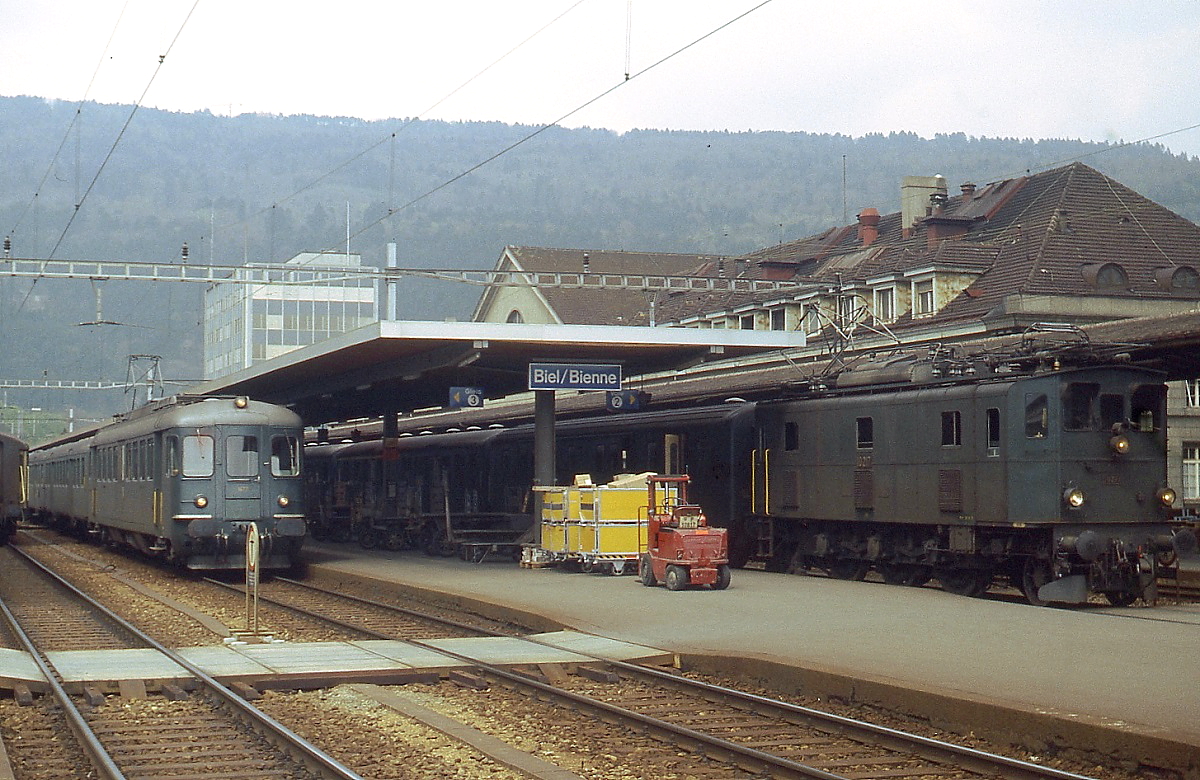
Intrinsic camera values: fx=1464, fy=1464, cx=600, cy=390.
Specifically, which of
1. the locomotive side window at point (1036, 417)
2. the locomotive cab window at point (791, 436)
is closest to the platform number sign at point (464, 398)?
the locomotive cab window at point (791, 436)

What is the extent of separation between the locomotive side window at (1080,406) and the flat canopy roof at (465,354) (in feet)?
23.0

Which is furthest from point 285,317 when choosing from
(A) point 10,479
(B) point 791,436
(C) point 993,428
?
(C) point 993,428

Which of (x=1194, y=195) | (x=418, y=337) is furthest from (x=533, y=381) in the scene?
(x=1194, y=195)

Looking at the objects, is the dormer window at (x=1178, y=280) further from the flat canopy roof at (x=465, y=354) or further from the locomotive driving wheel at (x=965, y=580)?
the locomotive driving wheel at (x=965, y=580)

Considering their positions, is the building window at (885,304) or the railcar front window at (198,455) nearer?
the railcar front window at (198,455)

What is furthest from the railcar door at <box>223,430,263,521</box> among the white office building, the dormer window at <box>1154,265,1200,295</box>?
the white office building

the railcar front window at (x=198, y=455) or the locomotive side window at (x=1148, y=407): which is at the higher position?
the locomotive side window at (x=1148, y=407)

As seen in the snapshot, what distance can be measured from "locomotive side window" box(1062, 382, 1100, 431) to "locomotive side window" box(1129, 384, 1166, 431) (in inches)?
24.2

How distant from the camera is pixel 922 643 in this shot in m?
13.7

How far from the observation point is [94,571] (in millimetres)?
28812

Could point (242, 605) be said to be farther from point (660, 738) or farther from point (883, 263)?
point (883, 263)

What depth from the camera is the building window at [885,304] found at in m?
50.7

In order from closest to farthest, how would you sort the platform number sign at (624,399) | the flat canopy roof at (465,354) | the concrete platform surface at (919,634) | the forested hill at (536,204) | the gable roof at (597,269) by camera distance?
the concrete platform surface at (919,634) → the flat canopy roof at (465,354) → the platform number sign at (624,399) → the gable roof at (597,269) → the forested hill at (536,204)

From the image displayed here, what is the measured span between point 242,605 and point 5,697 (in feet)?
29.1
